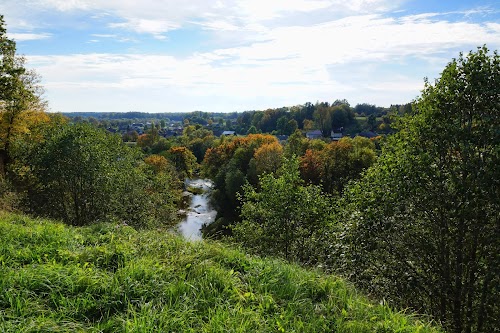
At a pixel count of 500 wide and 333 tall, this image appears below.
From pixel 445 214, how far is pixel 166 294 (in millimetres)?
6961

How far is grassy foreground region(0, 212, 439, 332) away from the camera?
14.2ft

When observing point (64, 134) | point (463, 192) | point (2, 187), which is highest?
point (64, 134)

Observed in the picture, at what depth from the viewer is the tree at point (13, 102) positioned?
19.7 meters

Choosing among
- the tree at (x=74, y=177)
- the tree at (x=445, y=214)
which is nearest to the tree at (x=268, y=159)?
the tree at (x=74, y=177)

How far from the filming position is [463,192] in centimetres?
823

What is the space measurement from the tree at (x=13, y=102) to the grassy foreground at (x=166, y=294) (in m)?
16.8

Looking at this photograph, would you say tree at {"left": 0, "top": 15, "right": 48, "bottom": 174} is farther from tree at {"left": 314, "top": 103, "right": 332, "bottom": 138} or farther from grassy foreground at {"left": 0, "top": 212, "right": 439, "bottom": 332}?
tree at {"left": 314, "top": 103, "right": 332, "bottom": 138}

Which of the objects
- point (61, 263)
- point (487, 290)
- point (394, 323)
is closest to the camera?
point (394, 323)

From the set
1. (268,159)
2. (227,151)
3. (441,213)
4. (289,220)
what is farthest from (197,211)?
(441,213)

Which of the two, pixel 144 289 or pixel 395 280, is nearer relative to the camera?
pixel 144 289

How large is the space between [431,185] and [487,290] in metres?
2.56

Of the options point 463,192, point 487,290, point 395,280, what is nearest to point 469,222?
point 463,192

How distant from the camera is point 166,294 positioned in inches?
196

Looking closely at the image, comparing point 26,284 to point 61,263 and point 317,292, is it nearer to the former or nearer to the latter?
point 61,263
